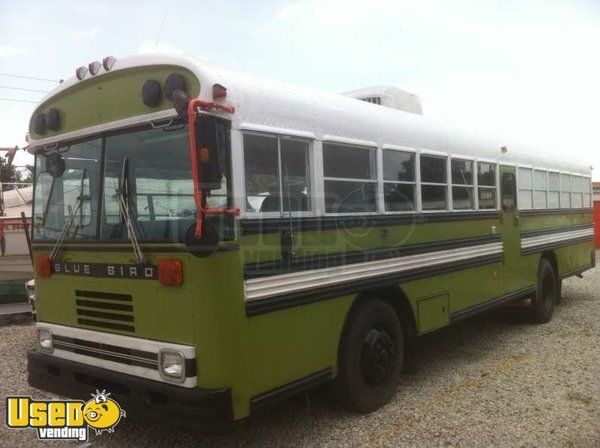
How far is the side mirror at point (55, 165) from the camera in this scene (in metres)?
3.99

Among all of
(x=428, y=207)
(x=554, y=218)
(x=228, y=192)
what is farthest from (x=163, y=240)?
(x=554, y=218)

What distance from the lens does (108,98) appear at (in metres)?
3.65

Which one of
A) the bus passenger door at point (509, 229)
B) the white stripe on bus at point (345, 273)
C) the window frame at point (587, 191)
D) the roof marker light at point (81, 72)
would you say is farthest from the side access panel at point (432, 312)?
the window frame at point (587, 191)

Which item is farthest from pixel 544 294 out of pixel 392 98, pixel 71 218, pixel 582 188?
pixel 71 218

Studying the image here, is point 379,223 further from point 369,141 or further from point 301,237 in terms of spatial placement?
point 301,237

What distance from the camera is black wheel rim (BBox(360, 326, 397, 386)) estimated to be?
4406 millimetres

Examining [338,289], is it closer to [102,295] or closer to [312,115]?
[312,115]

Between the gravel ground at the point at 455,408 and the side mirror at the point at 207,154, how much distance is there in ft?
6.01

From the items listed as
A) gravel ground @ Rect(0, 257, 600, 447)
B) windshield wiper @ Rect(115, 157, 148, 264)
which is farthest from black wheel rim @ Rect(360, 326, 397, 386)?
windshield wiper @ Rect(115, 157, 148, 264)

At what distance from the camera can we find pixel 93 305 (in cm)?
373

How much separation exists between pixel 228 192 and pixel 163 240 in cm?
49

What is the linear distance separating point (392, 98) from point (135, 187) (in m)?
3.23

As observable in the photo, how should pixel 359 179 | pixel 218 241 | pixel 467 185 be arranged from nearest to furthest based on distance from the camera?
pixel 218 241
pixel 359 179
pixel 467 185

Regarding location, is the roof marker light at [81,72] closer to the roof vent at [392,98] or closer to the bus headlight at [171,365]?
the bus headlight at [171,365]
